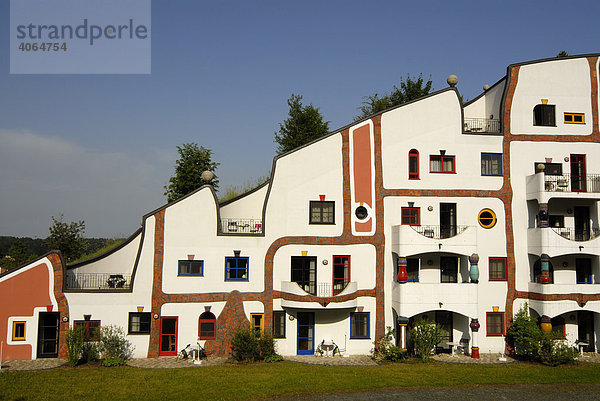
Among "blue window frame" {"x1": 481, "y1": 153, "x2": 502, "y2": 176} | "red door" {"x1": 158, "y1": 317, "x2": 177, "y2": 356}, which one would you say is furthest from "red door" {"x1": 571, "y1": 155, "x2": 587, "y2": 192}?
"red door" {"x1": 158, "y1": 317, "x2": 177, "y2": 356}

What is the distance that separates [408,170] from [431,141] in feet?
6.46

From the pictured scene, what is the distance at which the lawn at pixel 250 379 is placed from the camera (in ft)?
58.9

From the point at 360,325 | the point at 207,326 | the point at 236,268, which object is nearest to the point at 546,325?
the point at 360,325

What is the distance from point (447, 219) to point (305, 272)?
795 centimetres

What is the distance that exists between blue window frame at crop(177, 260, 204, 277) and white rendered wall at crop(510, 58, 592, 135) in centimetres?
1761

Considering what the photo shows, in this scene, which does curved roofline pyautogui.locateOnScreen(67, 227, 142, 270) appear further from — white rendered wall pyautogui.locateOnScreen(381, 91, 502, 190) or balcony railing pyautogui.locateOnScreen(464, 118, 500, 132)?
balcony railing pyautogui.locateOnScreen(464, 118, 500, 132)

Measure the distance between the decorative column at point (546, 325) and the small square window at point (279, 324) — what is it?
12695 mm

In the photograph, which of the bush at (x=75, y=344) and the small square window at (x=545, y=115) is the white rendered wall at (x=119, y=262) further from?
the small square window at (x=545, y=115)

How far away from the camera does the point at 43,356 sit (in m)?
22.8

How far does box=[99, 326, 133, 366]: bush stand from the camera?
72.1 ft

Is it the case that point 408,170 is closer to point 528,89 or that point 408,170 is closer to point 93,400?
point 528,89

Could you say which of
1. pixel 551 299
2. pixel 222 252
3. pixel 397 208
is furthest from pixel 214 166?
pixel 551 299

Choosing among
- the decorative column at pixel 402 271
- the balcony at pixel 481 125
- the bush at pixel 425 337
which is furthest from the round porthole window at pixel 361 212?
the balcony at pixel 481 125

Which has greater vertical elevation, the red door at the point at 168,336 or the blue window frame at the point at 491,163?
the blue window frame at the point at 491,163
